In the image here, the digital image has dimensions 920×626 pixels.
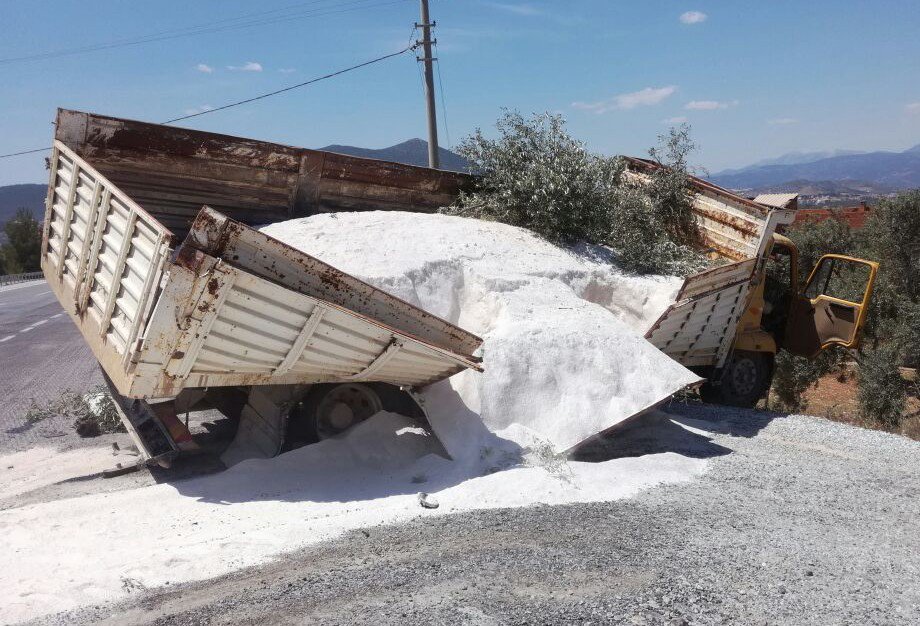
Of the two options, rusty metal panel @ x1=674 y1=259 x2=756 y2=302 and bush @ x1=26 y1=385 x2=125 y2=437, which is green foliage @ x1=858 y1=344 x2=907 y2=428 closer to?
rusty metal panel @ x1=674 y1=259 x2=756 y2=302

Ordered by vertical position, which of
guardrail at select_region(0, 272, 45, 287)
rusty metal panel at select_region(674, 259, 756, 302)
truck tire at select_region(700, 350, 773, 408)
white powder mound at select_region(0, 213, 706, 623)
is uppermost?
rusty metal panel at select_region(674, 259, 756, 302)

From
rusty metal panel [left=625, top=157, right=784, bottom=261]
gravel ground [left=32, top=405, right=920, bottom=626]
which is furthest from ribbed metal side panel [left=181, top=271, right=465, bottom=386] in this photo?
rusty metal panel [left=625, top=157, right=784, bottom=261]

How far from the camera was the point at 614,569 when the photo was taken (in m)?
4.23

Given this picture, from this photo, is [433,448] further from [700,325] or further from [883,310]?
[883,310]

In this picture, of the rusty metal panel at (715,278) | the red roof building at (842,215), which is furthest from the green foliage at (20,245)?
the rusty metal panel at (715,278)

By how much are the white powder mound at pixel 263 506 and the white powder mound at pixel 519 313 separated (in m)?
0.43

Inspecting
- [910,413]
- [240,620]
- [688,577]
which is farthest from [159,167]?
[910,413]

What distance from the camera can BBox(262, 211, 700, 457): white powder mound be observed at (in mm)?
6480

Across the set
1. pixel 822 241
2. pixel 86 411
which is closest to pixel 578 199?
pixel 86 411

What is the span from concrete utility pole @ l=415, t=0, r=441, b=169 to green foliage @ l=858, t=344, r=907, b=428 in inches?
430

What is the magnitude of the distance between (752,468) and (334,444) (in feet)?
12.1

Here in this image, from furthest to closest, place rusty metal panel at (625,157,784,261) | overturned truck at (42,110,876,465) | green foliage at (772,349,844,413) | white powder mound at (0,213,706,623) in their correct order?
green foliage at (772,349,844,413) < rusty metal panel at (625,157,784,261) < overturned truck at (42,110,876,465) < white powder mound at (0,213,706,623)

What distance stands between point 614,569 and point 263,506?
102 inches

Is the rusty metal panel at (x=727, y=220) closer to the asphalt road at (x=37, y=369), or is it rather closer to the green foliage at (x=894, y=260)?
the asphalt road at (x=37, y=369)
